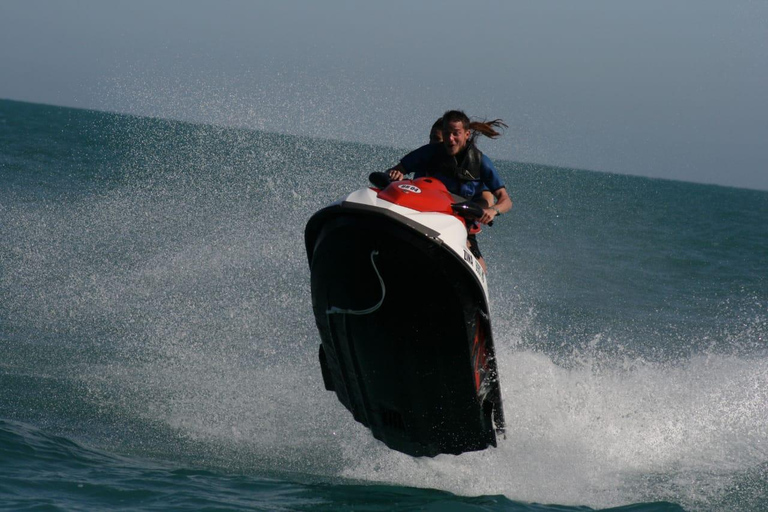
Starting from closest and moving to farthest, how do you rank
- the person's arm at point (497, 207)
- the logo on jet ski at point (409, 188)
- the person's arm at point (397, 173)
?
the logo on jet ski at point (409, 188) < the person's arm at point (497, 207) < the person's arm at point (397, 173)

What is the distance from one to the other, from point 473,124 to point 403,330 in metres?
1.34

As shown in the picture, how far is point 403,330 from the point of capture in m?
4.57

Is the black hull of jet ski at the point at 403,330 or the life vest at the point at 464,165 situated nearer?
the black hull of jet ski at the point at 403,330

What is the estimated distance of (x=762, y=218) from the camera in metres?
37.0

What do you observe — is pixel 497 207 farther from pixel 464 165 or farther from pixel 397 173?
pixel 397 173

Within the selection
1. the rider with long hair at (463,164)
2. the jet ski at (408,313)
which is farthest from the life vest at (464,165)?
the jet ski at (408,313)

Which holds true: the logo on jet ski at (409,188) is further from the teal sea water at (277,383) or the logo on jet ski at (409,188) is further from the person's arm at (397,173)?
the teal sea water at (277,383)

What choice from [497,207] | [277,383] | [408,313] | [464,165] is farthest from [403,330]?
[277,383]

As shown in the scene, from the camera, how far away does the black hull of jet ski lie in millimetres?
4383

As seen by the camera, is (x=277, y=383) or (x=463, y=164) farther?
(x=277, y=383)

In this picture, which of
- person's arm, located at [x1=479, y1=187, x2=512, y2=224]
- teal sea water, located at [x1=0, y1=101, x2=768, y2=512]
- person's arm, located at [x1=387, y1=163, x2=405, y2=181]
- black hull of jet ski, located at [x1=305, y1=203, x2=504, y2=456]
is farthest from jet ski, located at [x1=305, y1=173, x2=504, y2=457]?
teal sea water, located at [x1=0, y1=101, x2=768, y2=512]

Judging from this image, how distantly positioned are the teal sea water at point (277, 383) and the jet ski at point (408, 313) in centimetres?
45

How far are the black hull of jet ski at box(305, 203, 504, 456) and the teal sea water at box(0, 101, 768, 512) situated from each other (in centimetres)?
41

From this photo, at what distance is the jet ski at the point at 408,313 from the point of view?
4383 mm
